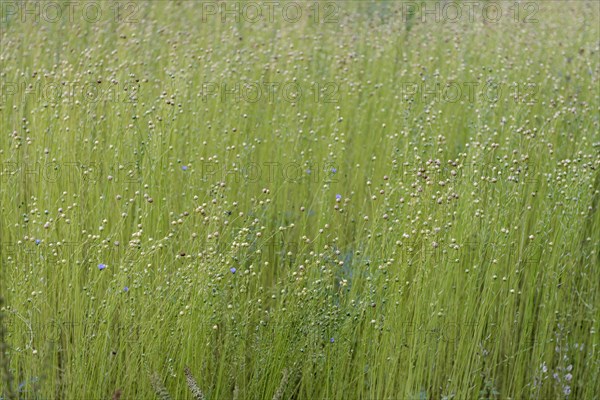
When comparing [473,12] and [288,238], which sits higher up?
[473,12]

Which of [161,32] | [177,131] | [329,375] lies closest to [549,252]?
[329,375]

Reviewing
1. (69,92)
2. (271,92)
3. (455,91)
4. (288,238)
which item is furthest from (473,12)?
(69,92)

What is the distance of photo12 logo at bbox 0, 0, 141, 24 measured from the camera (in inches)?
218

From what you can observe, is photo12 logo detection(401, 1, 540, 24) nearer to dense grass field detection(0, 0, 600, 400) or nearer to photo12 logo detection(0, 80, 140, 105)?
dense grass field detection(0, 0, 600, 400)

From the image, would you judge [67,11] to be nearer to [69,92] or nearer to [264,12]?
[264,12]

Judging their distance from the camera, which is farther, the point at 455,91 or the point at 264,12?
the point at 264,12

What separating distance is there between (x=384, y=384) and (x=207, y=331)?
692mm

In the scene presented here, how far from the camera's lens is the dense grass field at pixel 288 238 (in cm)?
266

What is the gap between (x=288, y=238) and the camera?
3488 mm

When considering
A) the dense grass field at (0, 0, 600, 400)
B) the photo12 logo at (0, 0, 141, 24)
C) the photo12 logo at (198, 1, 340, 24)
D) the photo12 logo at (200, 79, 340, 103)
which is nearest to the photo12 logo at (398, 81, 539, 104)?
the dense grass field at (0, 0, 600, 400)

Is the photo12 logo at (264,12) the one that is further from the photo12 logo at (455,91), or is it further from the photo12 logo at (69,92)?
the photo12 logo at (69,92)

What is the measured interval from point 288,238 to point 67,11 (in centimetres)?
360

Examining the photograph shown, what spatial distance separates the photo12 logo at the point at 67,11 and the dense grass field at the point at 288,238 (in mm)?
798

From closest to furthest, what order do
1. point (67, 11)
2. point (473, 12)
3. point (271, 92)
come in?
point (271, 92) < point (67, 11) < point (473, 12)
